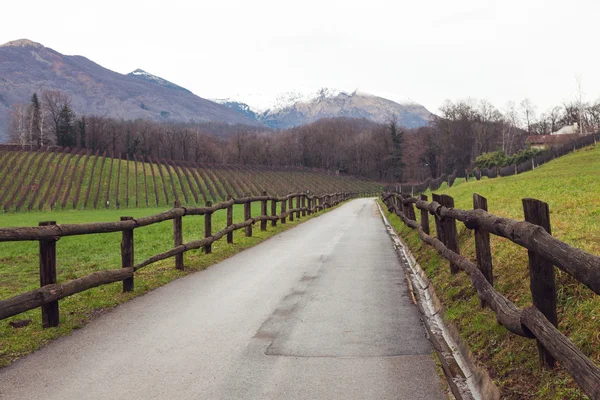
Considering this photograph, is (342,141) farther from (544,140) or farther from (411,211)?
(411,211)

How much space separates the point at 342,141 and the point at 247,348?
16425 centimetres

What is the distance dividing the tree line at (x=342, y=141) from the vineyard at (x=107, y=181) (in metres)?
10.9

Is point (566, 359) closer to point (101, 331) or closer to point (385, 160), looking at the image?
point (101, 331)

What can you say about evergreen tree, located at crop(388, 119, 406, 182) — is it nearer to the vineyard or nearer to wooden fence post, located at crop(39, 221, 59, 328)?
the vineyard

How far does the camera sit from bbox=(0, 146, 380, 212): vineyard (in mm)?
60281

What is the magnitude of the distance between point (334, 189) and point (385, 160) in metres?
34.0

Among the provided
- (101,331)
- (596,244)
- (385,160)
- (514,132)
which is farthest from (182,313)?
(385,160)

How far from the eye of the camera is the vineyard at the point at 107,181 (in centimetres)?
6028

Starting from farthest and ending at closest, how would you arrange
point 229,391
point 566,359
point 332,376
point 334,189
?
point 334,189 < point 332,376 < point 229,391 < point 566,359

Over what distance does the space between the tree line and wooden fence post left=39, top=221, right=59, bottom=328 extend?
87.5m

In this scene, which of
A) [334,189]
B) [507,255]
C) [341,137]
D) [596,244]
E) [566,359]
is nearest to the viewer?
[566,359]

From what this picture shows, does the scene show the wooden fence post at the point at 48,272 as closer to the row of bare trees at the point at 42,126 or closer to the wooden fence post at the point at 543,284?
the wooden fence post at the point at 543,284

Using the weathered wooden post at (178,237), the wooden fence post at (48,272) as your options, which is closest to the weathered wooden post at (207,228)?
the weathered wooden post at (178,237)

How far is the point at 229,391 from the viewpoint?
13.3ft
